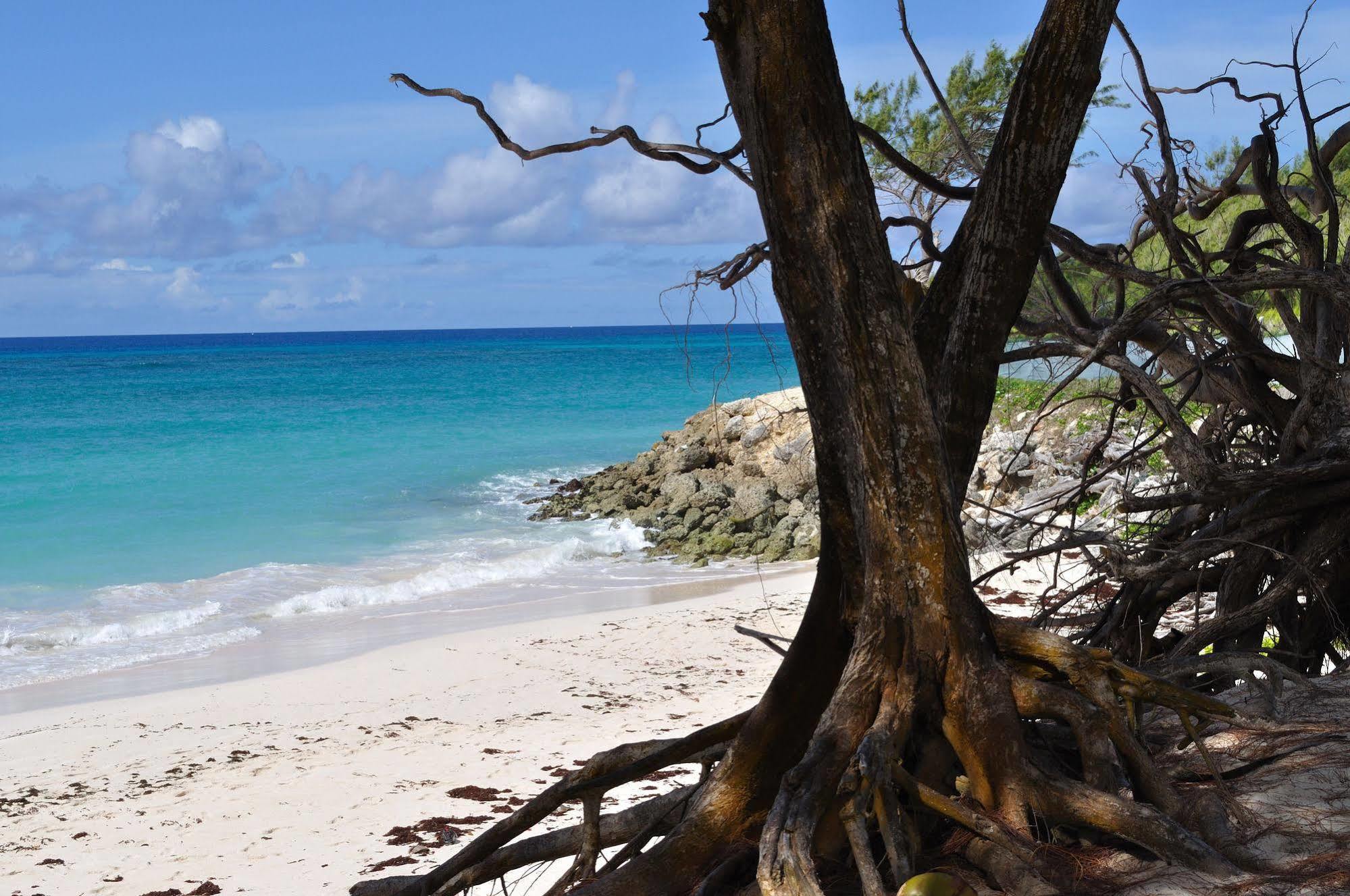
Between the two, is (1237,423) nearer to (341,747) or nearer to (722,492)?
(341,747)

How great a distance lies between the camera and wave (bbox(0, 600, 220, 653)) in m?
11.4

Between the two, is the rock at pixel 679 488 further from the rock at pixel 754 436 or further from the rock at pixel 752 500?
the rock at pixel 754 436

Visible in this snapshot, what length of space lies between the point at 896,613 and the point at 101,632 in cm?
1151

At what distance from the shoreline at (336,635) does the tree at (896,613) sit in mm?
5137

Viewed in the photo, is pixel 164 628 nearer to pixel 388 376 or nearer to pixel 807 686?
pixel 807 686

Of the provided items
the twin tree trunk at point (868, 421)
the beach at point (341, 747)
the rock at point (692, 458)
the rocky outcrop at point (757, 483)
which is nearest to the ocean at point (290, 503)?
the twin tree trunk at point (868, 421)

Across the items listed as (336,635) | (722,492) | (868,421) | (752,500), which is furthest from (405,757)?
(722,492)

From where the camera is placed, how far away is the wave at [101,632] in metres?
11.4

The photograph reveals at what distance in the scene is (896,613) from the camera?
2.79 meters

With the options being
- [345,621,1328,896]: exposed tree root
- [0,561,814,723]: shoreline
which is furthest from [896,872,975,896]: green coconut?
[0,561,814,723]: shoreline

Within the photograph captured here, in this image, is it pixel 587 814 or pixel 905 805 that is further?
pixel 587 814

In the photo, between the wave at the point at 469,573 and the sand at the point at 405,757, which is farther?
the wave at the point at 469,573

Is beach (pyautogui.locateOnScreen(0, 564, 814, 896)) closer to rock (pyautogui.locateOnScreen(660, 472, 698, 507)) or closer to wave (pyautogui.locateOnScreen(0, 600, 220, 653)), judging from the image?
wave (pyautogui.locateOnScreen(0, 600, 220, 653))

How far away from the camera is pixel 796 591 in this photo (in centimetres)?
1232
